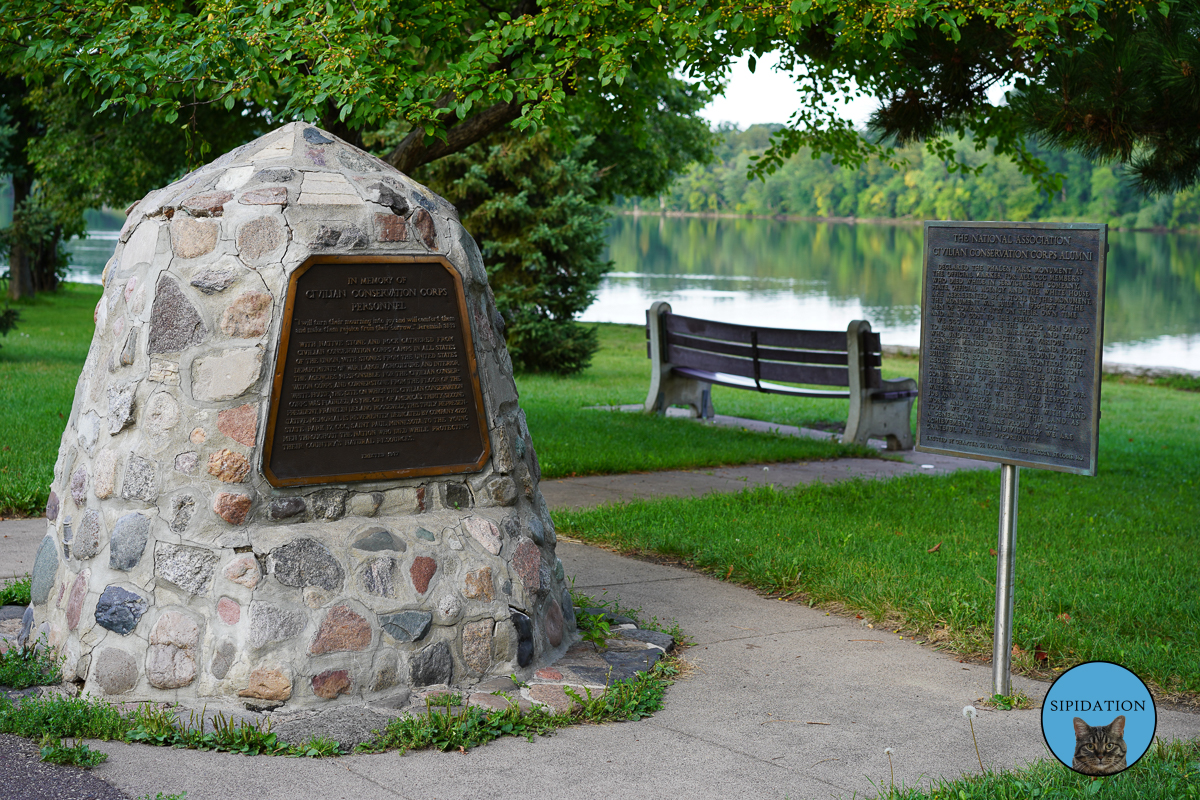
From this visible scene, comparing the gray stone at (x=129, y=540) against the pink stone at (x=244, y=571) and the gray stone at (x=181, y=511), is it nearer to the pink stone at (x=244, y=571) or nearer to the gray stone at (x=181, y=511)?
the gray stone at (x=181, y=511)

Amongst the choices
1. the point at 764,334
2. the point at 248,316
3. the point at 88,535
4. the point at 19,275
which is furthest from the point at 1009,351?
the point at 19,275

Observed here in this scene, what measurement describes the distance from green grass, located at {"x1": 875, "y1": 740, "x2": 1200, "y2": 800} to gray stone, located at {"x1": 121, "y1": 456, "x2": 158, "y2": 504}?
289cm

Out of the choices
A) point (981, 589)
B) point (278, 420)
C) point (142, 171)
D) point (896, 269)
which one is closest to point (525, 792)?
point (278, 420)

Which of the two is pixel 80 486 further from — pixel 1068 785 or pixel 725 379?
pixel 725 379

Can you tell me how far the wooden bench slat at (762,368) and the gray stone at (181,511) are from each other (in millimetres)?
7792

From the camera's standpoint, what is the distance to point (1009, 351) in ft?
15.1

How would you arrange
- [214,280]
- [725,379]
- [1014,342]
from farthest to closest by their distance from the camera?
[725,379] → [1014,342] → [214,280]

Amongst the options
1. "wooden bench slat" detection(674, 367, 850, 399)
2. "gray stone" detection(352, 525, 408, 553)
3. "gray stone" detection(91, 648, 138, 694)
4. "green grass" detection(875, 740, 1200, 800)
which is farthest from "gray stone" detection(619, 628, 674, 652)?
"wooden bench slat" detection(674, 367, 850, 399)

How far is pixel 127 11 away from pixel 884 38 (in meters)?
5.44

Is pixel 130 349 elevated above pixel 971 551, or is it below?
above

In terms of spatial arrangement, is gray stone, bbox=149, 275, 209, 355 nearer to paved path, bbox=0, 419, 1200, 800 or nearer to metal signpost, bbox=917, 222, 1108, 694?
paved path, bbox=0, 419, 1200, 800

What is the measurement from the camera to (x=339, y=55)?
23.2 feet

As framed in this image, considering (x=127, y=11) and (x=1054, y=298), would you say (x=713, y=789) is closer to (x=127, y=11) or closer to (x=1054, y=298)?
(x=1054, y=298)

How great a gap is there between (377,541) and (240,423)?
0.71 m
